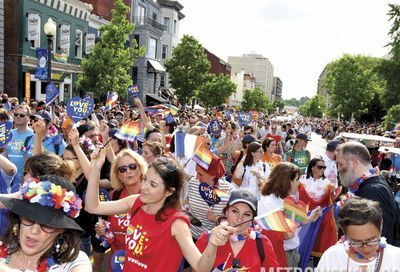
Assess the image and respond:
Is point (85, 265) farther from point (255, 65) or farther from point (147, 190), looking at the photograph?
point (255, 65)

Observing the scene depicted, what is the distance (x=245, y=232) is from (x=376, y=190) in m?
1.35

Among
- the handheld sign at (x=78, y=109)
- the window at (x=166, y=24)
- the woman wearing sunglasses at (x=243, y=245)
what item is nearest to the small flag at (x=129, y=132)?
the woman wearing sunglasses at (x=243, y=245)

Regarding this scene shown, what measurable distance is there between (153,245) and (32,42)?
2357 cm

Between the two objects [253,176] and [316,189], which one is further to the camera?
[316,189]

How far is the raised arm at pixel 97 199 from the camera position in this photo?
10.7 feet

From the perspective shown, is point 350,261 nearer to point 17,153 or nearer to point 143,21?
point 17,153

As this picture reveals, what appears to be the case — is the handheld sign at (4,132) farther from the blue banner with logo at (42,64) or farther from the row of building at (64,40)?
the row of building at (64,40)

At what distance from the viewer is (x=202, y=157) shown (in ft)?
16.0

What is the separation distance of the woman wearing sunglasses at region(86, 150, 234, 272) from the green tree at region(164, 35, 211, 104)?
35825 millimetres

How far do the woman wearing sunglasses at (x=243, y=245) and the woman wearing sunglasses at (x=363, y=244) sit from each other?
1.75 ft

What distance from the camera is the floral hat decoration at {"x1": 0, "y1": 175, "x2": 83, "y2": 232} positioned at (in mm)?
2217

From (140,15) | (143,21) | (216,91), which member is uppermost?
(140,15)

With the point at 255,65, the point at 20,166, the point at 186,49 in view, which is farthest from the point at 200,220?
the point at 255,65

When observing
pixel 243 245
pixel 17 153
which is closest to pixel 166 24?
pixel 17 153
